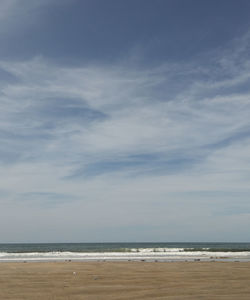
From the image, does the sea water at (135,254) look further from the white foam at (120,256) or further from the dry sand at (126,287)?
the dry sand at (126,287)

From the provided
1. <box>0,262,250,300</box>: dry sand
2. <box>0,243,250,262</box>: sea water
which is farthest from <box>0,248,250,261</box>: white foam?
<box>0,262,250,300</box>: dry sand

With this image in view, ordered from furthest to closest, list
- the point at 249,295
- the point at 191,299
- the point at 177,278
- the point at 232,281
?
the point at 177,278 < the point at 232,281 < the point at 249,295 < the point at 191,299

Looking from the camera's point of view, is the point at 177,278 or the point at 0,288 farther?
the point at 177,278

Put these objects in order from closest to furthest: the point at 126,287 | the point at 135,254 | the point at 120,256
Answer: the point at 126,287 < the point at 120,256 < the point at 135,254

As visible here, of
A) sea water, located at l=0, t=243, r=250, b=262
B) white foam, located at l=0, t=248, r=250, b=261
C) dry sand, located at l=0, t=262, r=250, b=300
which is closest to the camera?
dry sand, located at l=0, t=262, r=250, b=300

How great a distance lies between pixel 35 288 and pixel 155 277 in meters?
7.51

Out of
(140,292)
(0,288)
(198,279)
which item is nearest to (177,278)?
(198,279)

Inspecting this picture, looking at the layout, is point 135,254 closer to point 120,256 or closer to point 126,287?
point 120,256

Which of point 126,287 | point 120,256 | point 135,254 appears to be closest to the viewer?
point 126,287

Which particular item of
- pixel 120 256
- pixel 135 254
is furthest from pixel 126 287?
pixel 135 254

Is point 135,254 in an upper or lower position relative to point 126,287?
upper

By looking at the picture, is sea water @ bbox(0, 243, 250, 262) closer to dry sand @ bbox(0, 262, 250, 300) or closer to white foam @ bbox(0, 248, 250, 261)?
white foam @ bbox(0, 248, 250, 261)

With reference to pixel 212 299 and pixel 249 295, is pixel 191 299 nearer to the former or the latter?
pixel 212 299

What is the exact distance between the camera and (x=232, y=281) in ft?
57.9
